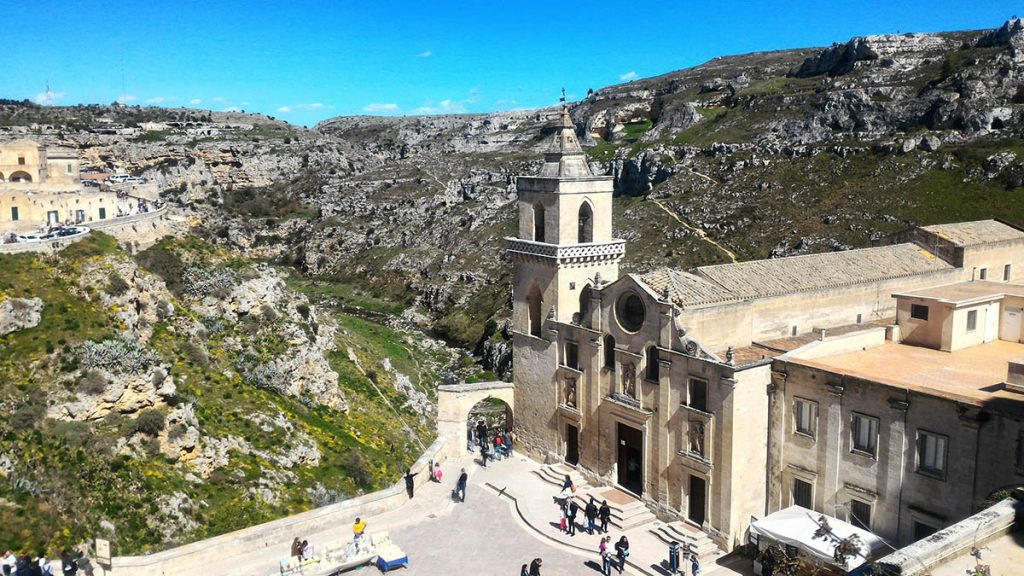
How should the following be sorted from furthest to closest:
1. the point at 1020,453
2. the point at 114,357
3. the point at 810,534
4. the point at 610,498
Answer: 1. the point at 114,357
2. the point at 610,498
3. the point at 810,534
4. the point at 1020,453

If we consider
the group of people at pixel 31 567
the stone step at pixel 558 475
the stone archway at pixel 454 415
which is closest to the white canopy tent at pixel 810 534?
the stone step at pixel 558 475

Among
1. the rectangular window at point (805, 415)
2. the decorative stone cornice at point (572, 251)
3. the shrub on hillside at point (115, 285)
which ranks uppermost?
the decorative stone cornice at point (572, 251)

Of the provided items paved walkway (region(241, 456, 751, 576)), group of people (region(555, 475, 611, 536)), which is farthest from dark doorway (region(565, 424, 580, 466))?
group of people (region(555, 475, 611, 536))

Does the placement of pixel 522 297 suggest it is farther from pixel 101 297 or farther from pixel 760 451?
pixel 101 297

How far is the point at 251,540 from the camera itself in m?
23.8

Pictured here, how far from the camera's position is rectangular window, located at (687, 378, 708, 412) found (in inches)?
1025

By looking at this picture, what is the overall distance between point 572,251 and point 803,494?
11668 millimetres

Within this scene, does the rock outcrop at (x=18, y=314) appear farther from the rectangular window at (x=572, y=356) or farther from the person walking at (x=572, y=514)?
the person walking at (x=572, y=514)

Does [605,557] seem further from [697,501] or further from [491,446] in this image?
[491,446]

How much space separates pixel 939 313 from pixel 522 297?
50.8 ft

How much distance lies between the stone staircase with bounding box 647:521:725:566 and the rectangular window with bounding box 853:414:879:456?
17.8 ft

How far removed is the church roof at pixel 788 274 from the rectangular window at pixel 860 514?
25.1 ft

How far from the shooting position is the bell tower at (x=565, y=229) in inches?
1200

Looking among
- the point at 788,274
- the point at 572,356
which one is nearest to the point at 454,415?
the point at 572,356
